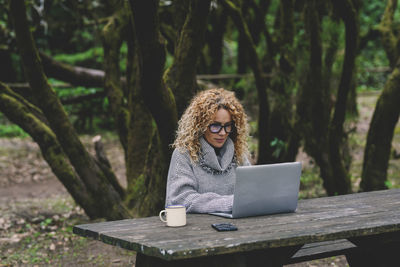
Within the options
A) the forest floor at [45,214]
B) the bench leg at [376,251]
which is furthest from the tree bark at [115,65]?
the bench leg at [376,251]

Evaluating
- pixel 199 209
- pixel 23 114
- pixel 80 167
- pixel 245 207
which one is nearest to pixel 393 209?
pixel 245 207

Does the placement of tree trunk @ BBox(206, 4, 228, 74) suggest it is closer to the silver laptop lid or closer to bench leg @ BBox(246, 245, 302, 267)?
the silver laptop lid

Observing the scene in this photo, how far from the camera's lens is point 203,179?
3811 mm

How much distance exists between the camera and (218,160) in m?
3.95

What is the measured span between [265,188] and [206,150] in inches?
28.1

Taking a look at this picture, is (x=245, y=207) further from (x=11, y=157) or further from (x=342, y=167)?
(x=11, y=157)

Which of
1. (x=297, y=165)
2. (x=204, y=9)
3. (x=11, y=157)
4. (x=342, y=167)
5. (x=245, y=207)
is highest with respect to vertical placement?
(x=204, y=9)

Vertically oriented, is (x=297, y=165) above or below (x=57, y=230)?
above

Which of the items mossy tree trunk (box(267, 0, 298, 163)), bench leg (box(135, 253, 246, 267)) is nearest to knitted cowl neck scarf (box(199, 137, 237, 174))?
bench leg (box(135, 253, 246, 267))

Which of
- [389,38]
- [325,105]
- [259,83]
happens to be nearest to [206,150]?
[259,83]

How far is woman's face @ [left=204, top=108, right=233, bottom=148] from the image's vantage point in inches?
152

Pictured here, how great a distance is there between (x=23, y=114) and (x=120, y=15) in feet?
7.13

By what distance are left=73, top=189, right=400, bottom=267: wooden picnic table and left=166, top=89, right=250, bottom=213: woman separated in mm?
331

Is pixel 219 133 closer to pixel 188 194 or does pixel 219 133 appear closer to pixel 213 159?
pixel 213 159
